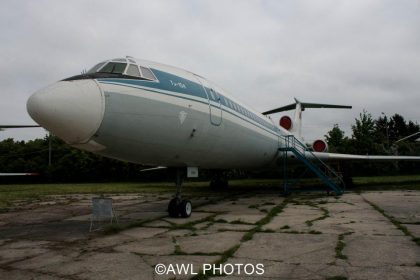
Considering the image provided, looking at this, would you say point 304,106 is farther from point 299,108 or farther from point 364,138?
point 364,138

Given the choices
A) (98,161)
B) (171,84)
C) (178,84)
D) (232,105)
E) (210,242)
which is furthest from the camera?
(98,161)

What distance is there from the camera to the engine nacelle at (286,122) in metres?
22.4

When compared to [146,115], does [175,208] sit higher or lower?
lower

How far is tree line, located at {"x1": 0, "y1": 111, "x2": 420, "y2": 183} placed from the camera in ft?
134

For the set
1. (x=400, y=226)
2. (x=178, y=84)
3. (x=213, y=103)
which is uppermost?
(x=178, y=84)

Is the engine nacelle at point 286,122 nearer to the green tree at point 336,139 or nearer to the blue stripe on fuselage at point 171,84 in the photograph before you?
the blue stripe on fuselage at point 171,84

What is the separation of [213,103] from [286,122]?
13858mm

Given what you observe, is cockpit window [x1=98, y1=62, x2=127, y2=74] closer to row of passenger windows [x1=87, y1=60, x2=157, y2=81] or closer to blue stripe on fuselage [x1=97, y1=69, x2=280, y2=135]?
row of passenger windows [x1=87, y1=60, x2=157, y2=81]

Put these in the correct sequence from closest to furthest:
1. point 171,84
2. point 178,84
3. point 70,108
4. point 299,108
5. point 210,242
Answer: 1. point 70,108
2. point 210,242
3. point 171,84
4. point 178,84
5. point 299,108

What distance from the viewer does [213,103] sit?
30.7 ft

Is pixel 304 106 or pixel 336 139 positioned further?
pixel 336 139

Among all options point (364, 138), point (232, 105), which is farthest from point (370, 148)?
point (232, 105)

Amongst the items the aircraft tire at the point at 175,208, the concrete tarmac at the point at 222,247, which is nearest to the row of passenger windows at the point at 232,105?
the aircraft tire at the point at 175,208

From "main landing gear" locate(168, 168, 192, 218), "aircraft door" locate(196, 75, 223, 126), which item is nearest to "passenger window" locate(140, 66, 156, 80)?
"aircraft door" locate(196, 75, 223, 126)
